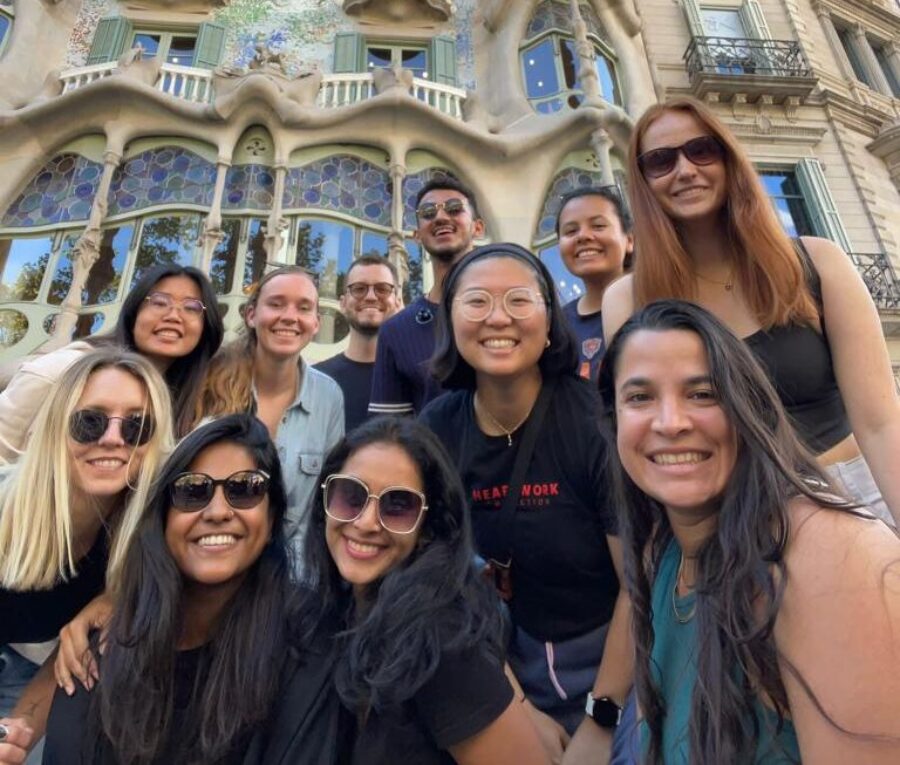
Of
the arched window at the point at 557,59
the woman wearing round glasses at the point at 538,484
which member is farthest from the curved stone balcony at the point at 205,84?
the woman wearing round glasses at the point at 538,484

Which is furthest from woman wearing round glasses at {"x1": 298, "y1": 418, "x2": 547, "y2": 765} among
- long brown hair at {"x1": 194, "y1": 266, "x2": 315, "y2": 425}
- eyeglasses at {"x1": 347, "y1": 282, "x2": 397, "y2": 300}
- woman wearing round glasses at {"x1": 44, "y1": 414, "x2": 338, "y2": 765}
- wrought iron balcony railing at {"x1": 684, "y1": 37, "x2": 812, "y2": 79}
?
wrought iron balcony railing at {"x1": 684, "y1": 37, "x2": 812, "y2": 79}

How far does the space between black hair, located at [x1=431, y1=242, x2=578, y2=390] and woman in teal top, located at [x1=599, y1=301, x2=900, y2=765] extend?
62cm

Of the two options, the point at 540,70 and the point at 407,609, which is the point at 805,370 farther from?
the point at 540,70

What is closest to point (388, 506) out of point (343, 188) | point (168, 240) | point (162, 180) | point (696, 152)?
point (696, 152)

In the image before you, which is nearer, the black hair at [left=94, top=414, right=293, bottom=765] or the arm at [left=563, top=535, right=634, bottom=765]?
the black hair at [left=94, top=414, right=293, bottom=765]

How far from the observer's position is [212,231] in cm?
873

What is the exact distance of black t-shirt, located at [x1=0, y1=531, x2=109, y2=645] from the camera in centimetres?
201

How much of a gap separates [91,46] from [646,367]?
14.5 metres

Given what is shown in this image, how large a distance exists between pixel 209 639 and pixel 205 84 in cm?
1135

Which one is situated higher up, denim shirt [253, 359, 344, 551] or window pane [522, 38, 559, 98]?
window pane [522, 38, 559, 98]

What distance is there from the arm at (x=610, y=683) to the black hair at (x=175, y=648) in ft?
3.41

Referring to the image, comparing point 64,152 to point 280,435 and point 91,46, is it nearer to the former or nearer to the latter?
point 91,46

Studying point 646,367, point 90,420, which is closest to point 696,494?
point 646,367

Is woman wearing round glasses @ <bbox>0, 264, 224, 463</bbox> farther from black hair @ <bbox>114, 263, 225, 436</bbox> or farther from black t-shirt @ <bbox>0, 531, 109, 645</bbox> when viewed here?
black t-shirt @ <bbox>0, 531, 109, 645</bbox>
